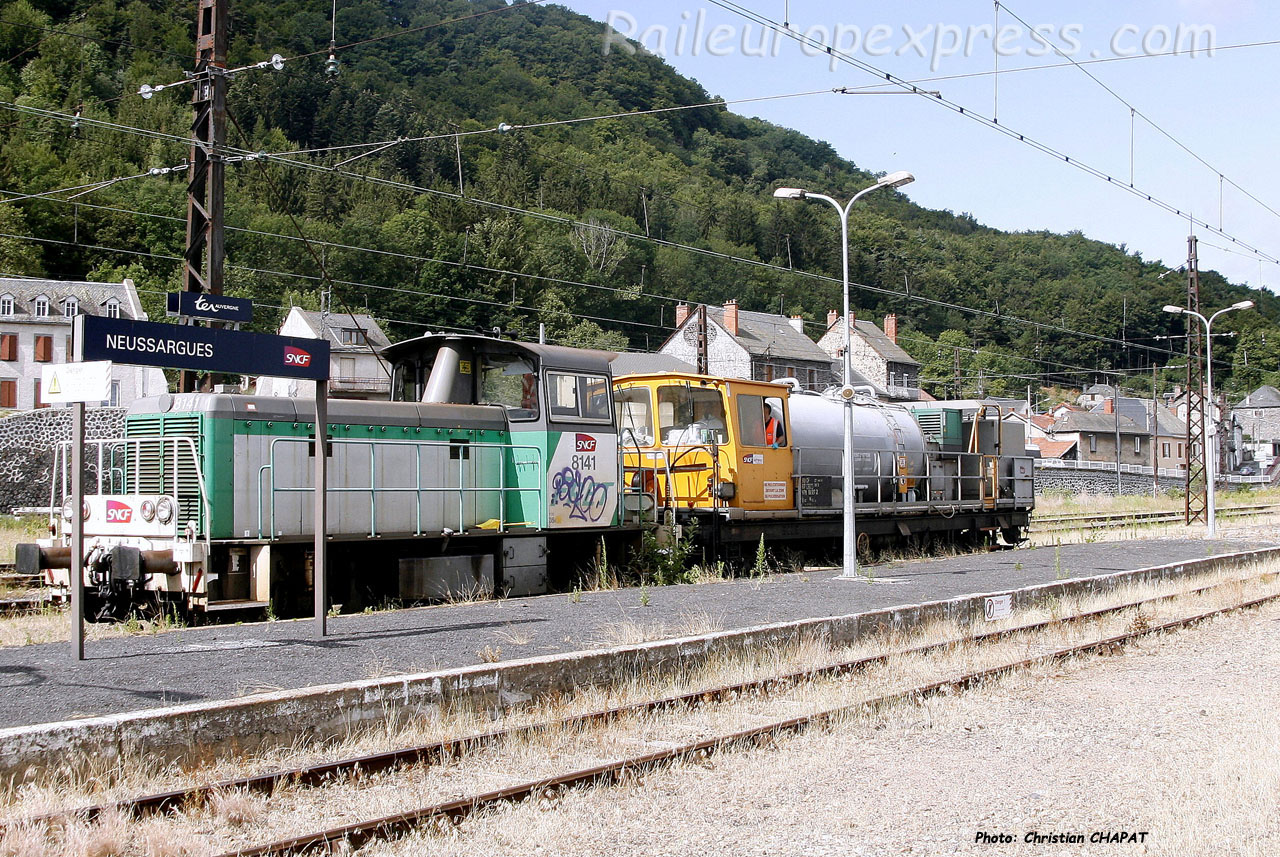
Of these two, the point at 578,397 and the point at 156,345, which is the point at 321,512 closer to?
the point at 156,345

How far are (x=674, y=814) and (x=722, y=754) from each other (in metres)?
1.17

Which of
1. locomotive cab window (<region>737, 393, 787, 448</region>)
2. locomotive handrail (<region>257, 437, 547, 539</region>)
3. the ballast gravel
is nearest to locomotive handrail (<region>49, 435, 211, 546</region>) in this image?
locomotive handrail (<region>257, 437, 547, 539</region>)

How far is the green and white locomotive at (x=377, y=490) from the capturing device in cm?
1095

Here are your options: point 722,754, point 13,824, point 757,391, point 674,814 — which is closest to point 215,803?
point 13,824

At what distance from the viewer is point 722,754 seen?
7.03m

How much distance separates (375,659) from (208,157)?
8160 millimetres

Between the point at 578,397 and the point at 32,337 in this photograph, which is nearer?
the point at 578,397

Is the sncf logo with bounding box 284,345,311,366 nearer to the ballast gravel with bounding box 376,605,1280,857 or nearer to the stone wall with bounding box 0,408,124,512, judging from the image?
the ballast gravel with bounding box 376,605,1280,857

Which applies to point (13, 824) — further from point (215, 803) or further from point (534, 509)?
point (534, 509)

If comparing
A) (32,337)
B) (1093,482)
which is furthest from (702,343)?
(32,337)

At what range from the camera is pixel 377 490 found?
12.1 metres

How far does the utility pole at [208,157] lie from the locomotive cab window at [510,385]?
357 centimetres

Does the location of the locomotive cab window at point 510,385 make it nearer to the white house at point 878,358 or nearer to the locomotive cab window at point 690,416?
the locomotive cab window at point 690,416

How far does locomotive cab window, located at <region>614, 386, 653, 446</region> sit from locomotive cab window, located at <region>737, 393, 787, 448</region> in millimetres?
1488
